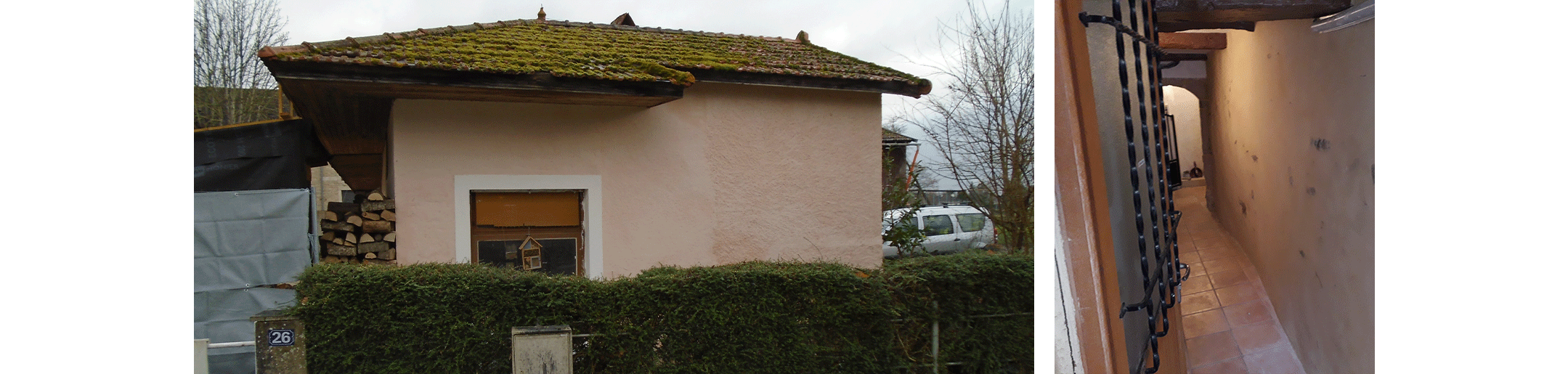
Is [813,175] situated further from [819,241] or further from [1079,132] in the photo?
[1079,132]

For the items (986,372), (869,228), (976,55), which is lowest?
(986,372)

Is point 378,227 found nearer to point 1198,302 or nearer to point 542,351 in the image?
point 542,351

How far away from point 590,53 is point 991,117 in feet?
8.00

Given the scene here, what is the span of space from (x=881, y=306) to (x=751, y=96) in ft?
4.15

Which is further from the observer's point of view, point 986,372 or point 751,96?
point 751,96

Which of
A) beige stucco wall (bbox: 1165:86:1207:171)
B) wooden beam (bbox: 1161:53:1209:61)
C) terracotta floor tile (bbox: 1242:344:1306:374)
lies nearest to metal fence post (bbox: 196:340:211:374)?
terracotta floor tile (bbox: 1242:344:1306:374)

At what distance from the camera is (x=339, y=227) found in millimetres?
2975

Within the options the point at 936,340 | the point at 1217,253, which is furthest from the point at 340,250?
the point at 1217,253

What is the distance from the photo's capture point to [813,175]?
137 inches

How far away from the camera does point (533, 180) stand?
3117 mm

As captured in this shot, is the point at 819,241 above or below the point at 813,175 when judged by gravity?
below
